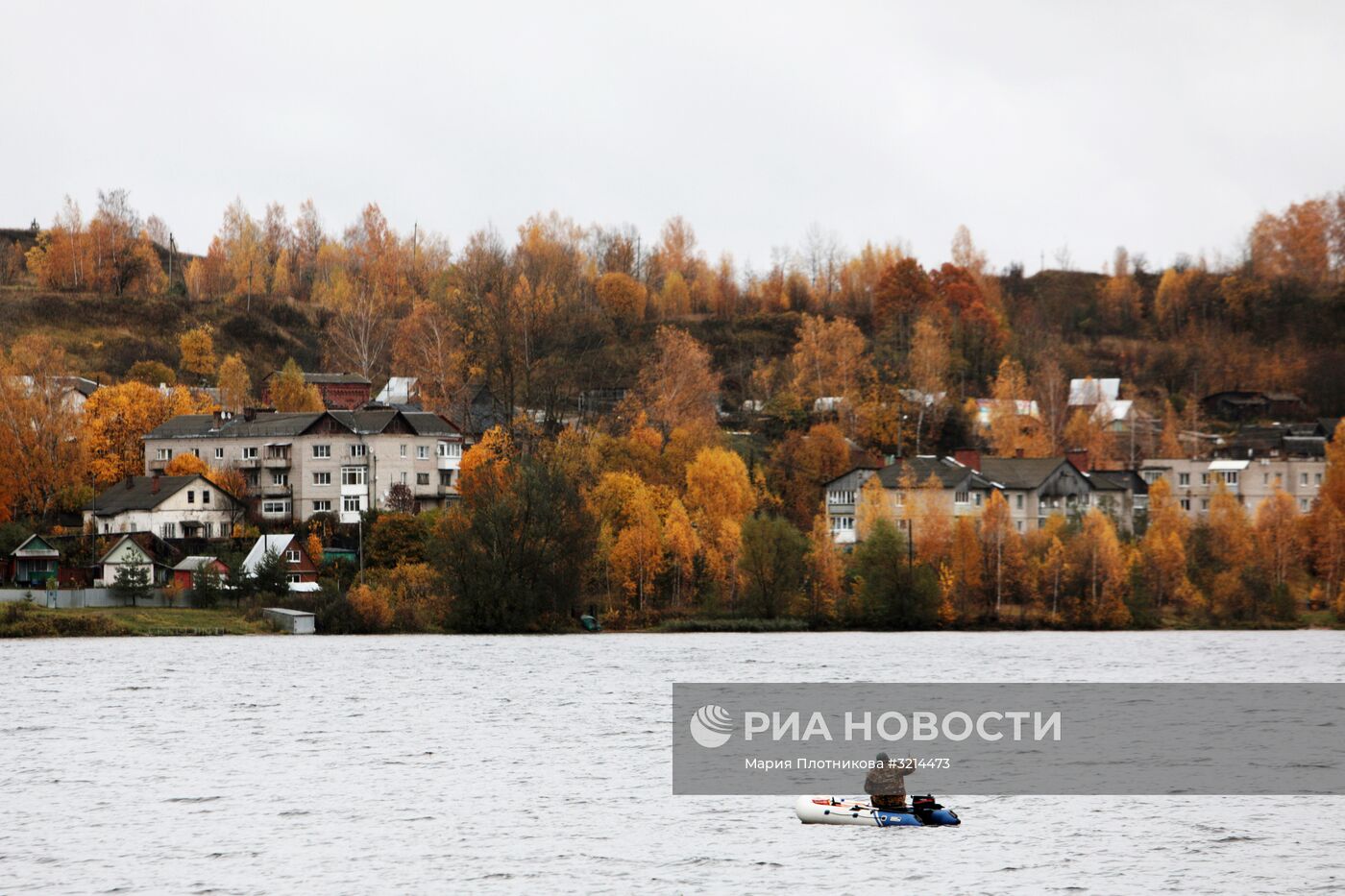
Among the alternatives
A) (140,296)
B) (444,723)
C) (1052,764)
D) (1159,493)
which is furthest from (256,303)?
(1052,764)

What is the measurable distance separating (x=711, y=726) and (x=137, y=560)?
56727 millimetres

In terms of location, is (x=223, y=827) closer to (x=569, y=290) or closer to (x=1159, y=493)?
(x=1159, y=493)

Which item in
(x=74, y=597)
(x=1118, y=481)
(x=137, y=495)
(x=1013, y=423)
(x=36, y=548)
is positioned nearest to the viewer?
(x=74, y=597)

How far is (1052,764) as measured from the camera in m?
41.1

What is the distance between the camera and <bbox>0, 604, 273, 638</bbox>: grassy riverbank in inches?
3339

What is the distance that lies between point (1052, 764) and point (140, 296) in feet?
502

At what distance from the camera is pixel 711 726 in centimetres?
4888

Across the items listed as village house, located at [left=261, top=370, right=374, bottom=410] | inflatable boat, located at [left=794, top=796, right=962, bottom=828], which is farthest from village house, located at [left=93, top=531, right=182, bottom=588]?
inflatable boat, located at [left=794, top=796, right=962, bottom=828]

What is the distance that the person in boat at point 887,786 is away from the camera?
104 feet

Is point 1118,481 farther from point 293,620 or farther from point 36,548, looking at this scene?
point 36,548

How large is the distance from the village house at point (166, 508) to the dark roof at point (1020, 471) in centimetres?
5421

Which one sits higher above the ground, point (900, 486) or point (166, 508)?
point (900, 486)

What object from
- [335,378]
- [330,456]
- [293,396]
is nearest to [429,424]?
[330,456]

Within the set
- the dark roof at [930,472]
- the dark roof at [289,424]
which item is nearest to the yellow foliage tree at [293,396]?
the dark roof at [289,424]
